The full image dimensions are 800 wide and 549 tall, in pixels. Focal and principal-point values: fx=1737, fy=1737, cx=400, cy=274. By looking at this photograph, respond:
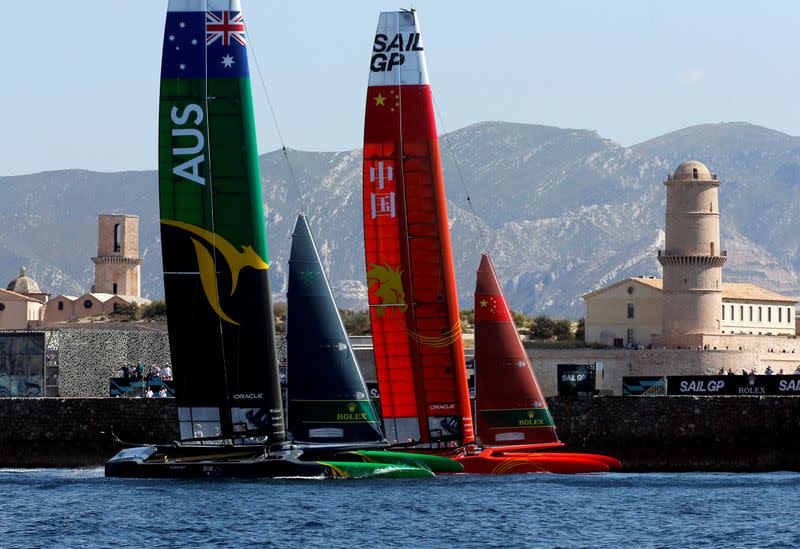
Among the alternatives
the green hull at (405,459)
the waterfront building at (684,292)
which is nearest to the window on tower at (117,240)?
the waterfront building at (684,292)

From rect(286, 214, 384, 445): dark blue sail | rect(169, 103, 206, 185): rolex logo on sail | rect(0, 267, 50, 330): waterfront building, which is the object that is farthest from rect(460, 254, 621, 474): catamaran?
rect(0, 267, 50, 330): waterfront building

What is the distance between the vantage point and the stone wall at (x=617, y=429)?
1881 inches

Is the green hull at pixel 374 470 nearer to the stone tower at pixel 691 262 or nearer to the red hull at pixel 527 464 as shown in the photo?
the red hull at pixel 527 464

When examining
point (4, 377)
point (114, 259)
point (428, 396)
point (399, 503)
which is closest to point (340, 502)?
point (399, 503)

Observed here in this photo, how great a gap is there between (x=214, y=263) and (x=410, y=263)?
258 inches

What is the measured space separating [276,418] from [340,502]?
3.63m

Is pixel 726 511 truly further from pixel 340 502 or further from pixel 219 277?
pixel 219 277

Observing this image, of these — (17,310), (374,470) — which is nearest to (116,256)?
(17,310)

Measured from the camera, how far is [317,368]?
40.1 m

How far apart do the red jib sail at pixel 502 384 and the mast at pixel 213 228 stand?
763 centimetres

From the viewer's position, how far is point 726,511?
35219 mm

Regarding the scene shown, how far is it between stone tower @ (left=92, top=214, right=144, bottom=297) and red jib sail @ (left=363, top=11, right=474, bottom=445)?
287ft

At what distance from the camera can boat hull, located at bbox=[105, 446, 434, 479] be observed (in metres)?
37.5

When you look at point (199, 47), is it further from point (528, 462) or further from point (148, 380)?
point (148, 380)
